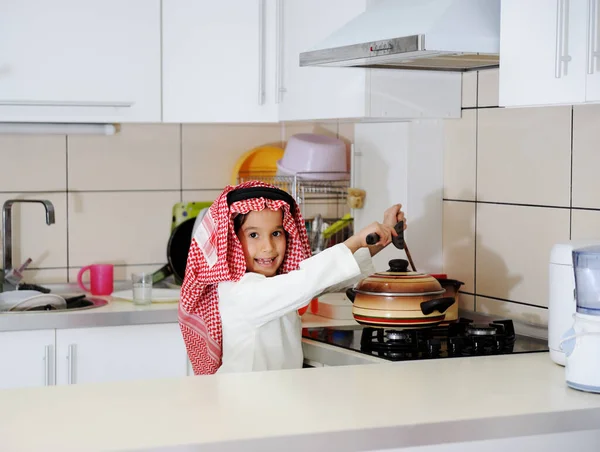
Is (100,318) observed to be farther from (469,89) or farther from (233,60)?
(469,89)

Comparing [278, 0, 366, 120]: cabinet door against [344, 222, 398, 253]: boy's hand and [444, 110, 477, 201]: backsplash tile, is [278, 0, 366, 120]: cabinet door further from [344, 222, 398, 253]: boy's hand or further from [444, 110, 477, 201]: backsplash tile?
[344, 222, 398, 253]: boy's hand

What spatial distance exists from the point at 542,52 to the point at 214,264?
3.08 ft

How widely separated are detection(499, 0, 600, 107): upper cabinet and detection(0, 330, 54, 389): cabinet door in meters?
1.63

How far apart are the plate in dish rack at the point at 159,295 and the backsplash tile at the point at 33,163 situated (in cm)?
48

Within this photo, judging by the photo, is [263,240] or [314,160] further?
[314,160]

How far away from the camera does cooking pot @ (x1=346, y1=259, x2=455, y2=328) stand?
2.58 metres

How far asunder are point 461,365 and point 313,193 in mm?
1690

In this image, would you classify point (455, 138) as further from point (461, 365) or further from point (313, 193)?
point (461, 365)

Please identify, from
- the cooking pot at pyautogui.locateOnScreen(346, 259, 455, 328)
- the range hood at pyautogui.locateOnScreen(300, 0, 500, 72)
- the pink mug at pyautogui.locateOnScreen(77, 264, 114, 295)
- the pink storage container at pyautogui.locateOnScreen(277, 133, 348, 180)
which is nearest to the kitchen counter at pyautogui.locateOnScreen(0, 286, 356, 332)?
the pink mug at pyautogui.locateOnScreen(77, 264, 114, 295)

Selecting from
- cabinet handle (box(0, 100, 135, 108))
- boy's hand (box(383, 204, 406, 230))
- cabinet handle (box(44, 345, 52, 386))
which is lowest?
cabinet handle (box(44, 345, 52, 386))

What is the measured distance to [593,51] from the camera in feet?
6.61

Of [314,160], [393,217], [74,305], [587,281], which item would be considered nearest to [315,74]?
[314,160]

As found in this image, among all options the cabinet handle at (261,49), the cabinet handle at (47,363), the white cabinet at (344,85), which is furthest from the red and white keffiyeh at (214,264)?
the cabinet handle at (261,49)

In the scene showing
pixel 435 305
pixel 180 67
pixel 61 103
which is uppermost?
pixel 180 67
